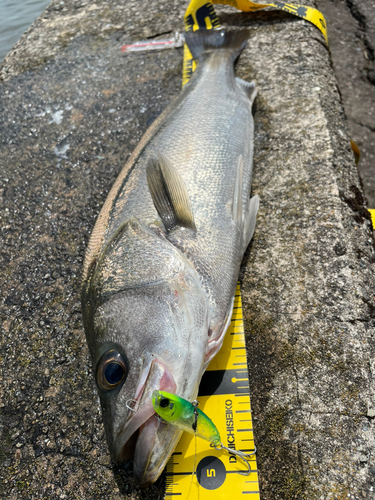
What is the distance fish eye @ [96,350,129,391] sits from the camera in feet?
5.07

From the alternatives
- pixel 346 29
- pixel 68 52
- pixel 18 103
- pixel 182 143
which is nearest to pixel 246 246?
pixel 182 143

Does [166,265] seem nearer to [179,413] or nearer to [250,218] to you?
[179,413]

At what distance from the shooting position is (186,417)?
148cm

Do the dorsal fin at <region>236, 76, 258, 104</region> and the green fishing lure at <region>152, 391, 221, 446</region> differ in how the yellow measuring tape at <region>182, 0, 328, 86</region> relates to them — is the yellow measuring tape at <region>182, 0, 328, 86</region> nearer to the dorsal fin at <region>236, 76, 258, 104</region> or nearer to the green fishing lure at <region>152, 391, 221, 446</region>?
the dorsal fin at <region>236, 76, 258, 104</region>

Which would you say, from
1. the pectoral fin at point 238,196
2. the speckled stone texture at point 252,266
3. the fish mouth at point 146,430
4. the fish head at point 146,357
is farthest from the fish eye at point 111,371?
the pectoral fin at point 238,196

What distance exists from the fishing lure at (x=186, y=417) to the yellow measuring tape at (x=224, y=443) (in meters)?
0.05

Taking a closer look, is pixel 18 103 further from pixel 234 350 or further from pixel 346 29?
pixel 346 29

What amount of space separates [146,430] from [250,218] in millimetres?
1469

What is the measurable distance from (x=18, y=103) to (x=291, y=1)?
3.41 m

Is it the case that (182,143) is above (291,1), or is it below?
below

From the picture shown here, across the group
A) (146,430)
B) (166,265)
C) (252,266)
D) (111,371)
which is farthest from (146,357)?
(252,266)

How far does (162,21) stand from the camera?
14.2 ft

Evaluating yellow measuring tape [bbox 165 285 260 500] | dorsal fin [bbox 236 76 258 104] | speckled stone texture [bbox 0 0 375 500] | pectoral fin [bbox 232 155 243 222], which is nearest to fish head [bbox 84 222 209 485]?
yellow measuring tape [bbox 165 285 260 500]

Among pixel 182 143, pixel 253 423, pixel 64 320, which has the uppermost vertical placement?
pixel 182 143
